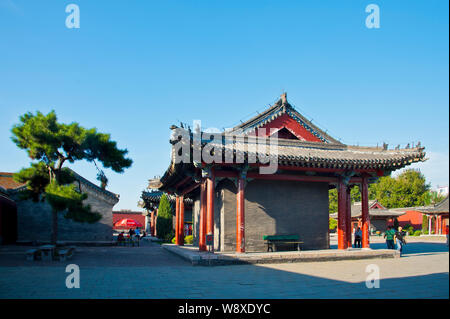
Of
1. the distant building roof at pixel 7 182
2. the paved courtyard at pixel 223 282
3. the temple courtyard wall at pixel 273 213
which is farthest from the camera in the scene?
the distant building roof at pixel 7 182

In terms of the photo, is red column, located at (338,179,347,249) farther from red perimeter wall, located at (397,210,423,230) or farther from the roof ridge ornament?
red perimeter wall, located at (397,210,423,230)

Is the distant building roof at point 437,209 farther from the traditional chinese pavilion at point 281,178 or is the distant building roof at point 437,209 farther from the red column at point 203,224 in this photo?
the red column at point 203,224

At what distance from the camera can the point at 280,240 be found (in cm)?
1617

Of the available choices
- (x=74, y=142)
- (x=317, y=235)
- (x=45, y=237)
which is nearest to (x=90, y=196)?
(x=45, y=237)

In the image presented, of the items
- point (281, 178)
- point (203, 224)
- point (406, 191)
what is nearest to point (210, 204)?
point (203, 224)

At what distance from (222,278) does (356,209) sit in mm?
44322

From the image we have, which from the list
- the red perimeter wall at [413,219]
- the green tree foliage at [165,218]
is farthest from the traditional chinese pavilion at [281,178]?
the red perimeter wall at [413,219]

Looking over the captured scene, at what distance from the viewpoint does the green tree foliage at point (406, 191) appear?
5909 centimetres

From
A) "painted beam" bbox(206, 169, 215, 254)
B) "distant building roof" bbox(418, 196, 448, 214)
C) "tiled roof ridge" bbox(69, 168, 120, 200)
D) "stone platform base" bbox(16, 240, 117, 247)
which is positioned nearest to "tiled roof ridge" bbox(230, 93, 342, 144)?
"painted beam" bbox(206, 169, 215, 254)

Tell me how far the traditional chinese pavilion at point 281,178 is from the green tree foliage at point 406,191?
46.7m

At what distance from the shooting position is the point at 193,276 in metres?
10.6

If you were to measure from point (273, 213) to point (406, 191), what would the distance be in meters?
51.0

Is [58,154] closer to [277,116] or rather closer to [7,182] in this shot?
[277,116]
